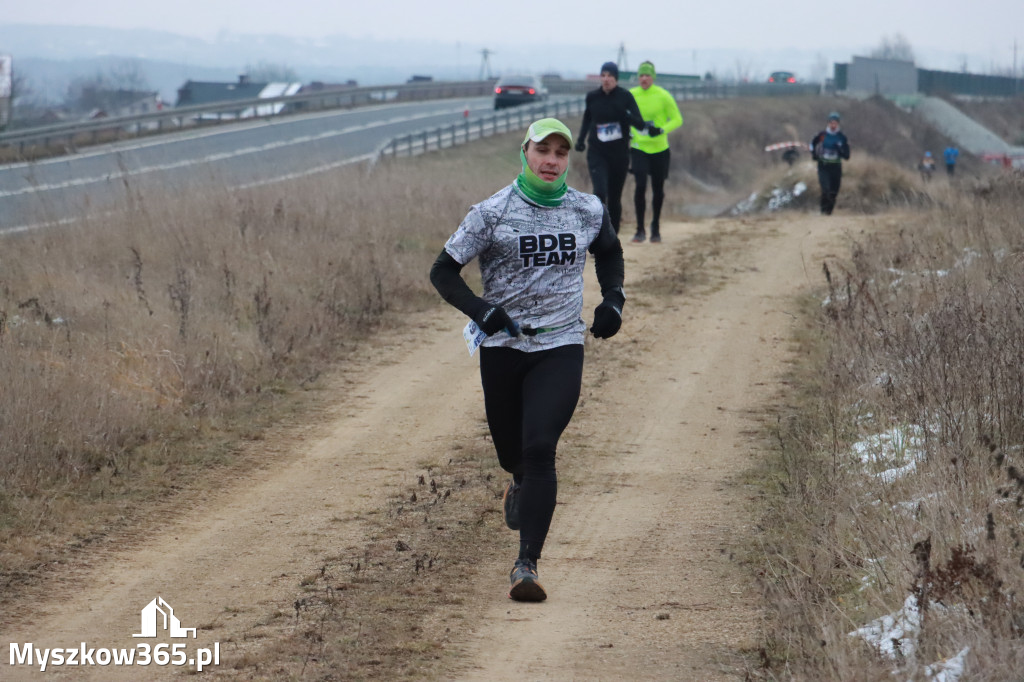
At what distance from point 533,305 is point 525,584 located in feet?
4.02

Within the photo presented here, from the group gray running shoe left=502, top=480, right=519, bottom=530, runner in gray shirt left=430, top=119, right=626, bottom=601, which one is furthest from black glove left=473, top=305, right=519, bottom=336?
gray running shoe left=502, top=480, right=519, bottom=530

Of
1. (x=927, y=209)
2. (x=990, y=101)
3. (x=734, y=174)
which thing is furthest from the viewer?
(x=990, y=101)

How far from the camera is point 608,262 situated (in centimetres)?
552

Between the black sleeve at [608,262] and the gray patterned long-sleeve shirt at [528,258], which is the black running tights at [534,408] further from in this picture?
the black sleeve at [608,262]

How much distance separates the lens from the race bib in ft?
41.8

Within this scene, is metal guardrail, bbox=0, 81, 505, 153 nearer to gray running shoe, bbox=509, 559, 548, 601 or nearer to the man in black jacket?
the man in black jacket

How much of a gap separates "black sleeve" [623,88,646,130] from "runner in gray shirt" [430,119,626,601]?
771 centimetres

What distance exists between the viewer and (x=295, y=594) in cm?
516

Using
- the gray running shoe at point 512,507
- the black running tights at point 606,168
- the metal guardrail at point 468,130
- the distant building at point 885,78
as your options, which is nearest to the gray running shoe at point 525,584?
the gray running shoe at point 512,507

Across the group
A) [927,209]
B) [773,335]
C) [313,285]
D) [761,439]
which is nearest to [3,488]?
[761,439]

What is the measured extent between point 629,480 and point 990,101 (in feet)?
323

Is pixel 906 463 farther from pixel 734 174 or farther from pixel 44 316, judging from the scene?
pixel 734 174

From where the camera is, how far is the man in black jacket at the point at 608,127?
12664mm

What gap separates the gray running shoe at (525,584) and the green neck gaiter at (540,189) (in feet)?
5.24
